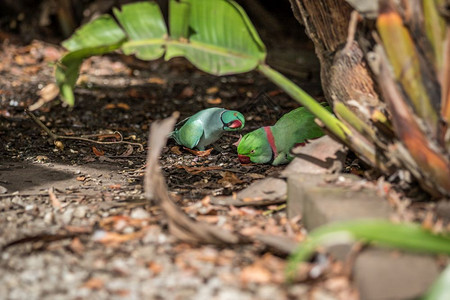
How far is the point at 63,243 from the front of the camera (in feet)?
7.85

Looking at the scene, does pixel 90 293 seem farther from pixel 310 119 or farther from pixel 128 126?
pixel 128 126

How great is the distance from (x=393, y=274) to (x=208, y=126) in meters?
2.05

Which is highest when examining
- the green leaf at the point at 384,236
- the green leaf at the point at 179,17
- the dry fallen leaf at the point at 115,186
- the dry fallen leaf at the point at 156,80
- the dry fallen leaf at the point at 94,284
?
the green leaf at the point at 179,17

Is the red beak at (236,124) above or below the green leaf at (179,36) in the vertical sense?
below

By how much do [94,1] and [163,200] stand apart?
5.29 metres

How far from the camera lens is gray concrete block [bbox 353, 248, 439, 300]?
1.85 m

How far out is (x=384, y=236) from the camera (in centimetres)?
179

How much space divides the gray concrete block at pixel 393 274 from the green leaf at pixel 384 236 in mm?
66

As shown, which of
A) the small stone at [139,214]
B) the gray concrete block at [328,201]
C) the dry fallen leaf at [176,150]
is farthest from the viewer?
the dry fallen leaf at [176,150]

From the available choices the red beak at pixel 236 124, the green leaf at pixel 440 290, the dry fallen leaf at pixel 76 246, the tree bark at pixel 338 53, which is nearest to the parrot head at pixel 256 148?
the red beak at pixel 236 124

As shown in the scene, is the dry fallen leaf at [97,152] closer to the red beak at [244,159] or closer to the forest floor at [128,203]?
the forest floor at [128,203]

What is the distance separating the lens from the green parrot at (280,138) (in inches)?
129

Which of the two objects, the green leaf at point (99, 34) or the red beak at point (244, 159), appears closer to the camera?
the green leaf at point (99, 34)

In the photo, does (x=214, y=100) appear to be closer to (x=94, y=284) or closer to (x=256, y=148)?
(x=256, y=148)
